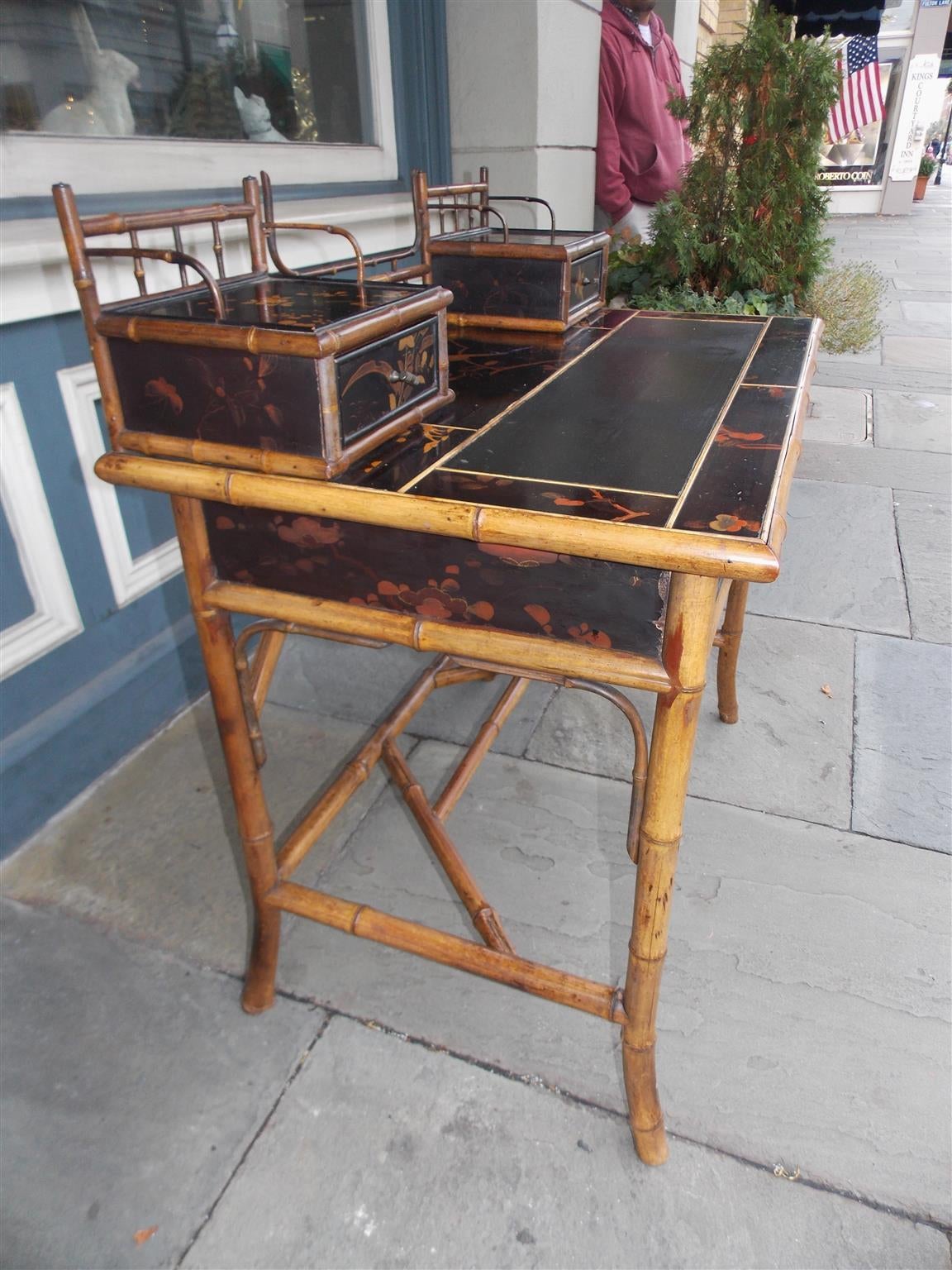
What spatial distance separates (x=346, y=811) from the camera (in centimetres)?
196

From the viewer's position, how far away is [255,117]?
2.46m

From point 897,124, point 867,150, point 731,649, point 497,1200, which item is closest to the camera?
point 497,1200

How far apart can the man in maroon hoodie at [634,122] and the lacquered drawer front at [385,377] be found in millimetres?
3835

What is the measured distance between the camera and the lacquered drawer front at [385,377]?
1016mm

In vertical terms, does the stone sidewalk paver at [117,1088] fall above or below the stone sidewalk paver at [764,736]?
above

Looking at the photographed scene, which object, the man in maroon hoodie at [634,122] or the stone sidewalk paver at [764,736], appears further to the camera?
the man in maroon hoodie at [634,122]

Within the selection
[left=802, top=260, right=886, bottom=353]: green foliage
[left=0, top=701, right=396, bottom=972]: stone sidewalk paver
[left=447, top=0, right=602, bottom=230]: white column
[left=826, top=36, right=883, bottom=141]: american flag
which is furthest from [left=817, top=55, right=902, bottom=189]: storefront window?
[left=0, top=701, right=396, bottom=972]: stone sidewalk paver

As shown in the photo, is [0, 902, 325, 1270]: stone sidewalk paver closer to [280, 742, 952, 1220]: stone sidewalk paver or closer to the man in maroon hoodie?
[280, 742, 952, 1220]: stone sidewalk paver

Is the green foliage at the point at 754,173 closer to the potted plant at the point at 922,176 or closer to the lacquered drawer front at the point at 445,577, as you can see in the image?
the lacquered drawer front at the point at 445,577

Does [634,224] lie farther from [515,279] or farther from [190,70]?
[515,279]

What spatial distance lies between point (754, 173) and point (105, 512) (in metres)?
3.35

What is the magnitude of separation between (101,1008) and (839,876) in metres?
1.43

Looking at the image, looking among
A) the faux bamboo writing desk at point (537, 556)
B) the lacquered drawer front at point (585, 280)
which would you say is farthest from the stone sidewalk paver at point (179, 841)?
the lacquered drawer front at point (585, 280)

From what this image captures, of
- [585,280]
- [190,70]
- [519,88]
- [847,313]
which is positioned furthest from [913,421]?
[190,70]
